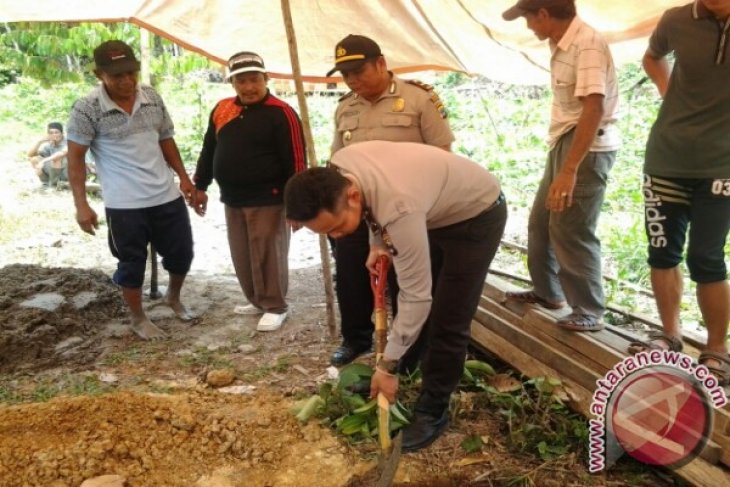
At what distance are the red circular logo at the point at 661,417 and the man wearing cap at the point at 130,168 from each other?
9.06 feet

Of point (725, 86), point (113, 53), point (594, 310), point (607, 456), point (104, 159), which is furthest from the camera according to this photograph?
point (104, 159)

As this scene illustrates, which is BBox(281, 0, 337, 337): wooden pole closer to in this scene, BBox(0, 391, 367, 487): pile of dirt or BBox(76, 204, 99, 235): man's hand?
BBox(0, 391, 367, 487): pile of dirt

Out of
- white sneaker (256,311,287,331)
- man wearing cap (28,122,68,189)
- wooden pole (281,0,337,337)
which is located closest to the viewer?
wooden pole (281,0,337,337)

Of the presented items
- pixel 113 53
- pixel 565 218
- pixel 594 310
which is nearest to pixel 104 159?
pixel 113 53

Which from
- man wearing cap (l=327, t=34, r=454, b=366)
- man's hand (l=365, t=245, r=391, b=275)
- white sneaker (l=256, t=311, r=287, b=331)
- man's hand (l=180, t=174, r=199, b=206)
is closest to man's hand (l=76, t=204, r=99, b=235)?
man's hand (l=180, t=174, r=199, b=206)

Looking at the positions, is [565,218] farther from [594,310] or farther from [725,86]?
[725,86]

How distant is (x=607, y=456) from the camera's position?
8.31 feet

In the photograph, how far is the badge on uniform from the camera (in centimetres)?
293

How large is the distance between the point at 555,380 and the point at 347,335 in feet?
3.80

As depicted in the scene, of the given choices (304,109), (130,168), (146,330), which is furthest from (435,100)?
(146,330)

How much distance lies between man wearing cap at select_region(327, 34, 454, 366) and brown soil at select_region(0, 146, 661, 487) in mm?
481

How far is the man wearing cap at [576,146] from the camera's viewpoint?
2.56 meters

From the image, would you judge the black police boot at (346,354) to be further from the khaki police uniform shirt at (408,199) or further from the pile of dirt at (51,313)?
the pile of dirt at (51,313)

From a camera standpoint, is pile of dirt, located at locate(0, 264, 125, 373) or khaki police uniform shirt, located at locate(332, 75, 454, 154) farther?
pile of dirt, located at locate(0, 264, 125, 373)
